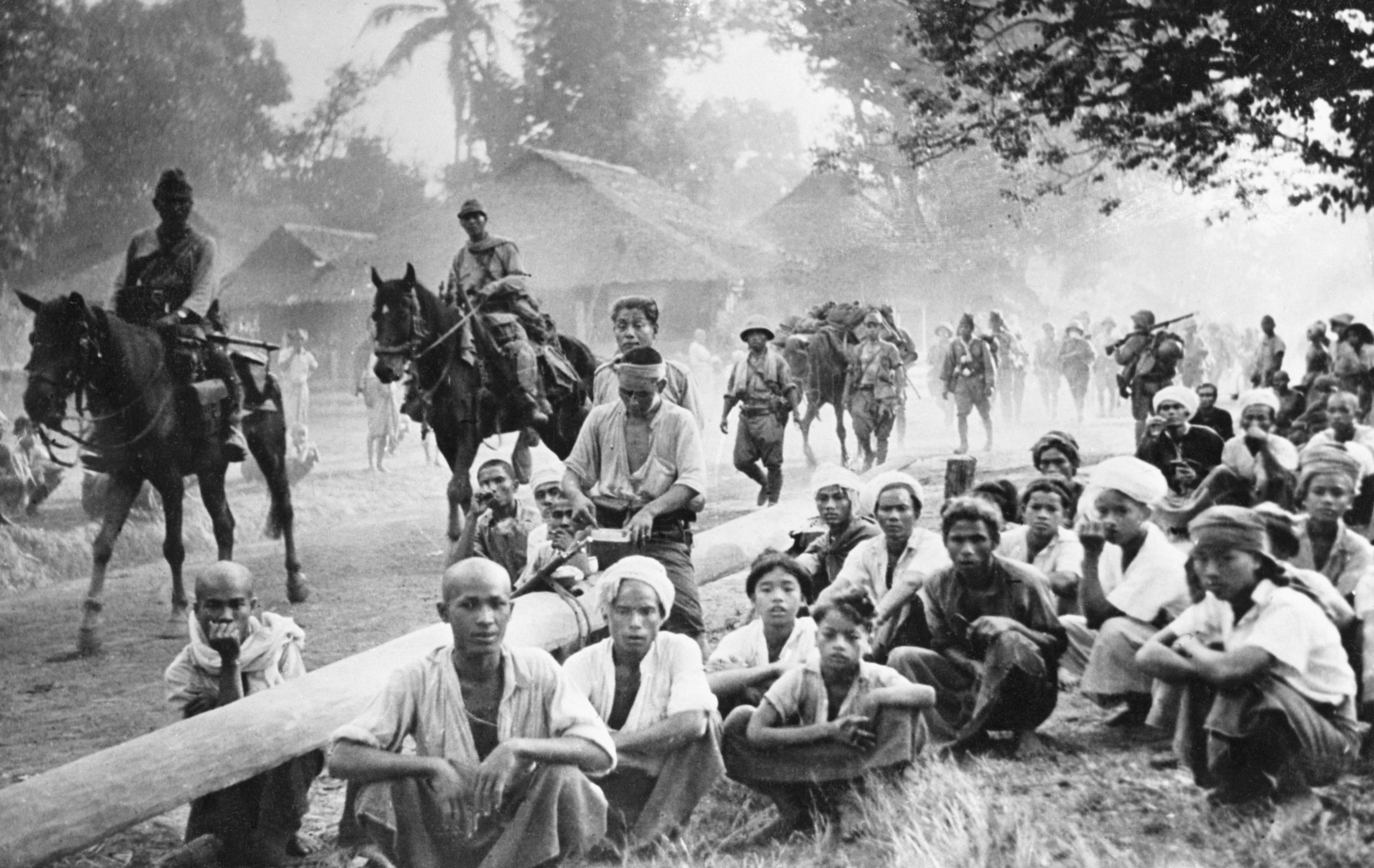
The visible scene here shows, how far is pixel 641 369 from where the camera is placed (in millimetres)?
5746

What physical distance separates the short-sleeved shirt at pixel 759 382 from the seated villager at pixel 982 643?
7.90 meters

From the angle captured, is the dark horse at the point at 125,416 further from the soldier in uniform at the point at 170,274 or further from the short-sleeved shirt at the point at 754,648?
the short-sleeved shirt at the point at 754,648

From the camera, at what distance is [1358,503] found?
7.09m

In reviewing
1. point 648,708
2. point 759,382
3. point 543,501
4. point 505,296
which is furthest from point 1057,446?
point 759,382

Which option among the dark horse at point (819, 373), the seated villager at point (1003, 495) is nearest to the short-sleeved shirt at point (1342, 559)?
the seated villager at point (1003, 495)

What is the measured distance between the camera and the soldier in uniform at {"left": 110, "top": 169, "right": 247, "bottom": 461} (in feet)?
26.3

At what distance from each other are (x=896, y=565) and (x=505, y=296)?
568 cm

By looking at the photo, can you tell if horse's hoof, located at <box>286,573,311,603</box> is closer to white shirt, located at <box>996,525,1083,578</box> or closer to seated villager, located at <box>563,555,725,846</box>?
seated villager, located at <box>563,555,725,846</box>

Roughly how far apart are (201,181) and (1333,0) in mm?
8914

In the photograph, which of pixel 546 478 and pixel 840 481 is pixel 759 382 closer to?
pixel 546 478

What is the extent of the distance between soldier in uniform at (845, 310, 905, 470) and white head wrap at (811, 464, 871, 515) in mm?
9841

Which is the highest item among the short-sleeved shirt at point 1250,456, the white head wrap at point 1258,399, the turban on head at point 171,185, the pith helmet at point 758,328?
the turban on head at point 171,185

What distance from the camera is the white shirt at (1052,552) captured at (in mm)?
5840

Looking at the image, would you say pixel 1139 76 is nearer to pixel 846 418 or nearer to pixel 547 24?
pixel 547 24
